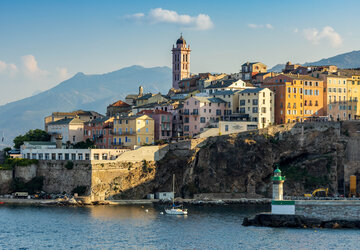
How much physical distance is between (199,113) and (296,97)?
14.9m

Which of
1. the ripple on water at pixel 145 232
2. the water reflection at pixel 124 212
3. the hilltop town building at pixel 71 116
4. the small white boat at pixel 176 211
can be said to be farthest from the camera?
the hilltop town building at pixel 71 116

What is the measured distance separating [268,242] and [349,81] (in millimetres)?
58358

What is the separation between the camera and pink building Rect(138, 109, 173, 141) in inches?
4377

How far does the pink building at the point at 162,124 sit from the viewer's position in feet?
365

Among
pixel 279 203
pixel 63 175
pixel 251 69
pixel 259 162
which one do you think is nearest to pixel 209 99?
pixel 259 162

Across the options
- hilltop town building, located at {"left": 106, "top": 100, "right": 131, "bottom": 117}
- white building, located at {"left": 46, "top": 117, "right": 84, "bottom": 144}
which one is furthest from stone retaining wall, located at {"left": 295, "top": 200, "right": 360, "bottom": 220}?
hilltop town building, located at {"left": 106, "top": 100, "right": 131, "bottom": 117}

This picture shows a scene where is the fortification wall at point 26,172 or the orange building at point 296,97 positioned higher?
the orange building at point 296,97

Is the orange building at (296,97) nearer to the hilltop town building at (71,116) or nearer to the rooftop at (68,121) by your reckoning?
the rooftop at (68,121)

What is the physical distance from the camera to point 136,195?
99625mm

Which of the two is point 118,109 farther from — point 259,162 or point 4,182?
point 259,162

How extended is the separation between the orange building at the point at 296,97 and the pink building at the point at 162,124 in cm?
Answer: 1586

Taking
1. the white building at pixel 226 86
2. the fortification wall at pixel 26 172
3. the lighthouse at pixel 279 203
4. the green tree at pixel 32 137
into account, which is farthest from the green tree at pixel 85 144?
the lighthouse at pixel 279 203

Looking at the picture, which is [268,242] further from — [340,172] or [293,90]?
[293,90]

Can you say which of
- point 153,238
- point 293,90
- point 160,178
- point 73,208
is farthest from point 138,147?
point 153,238
